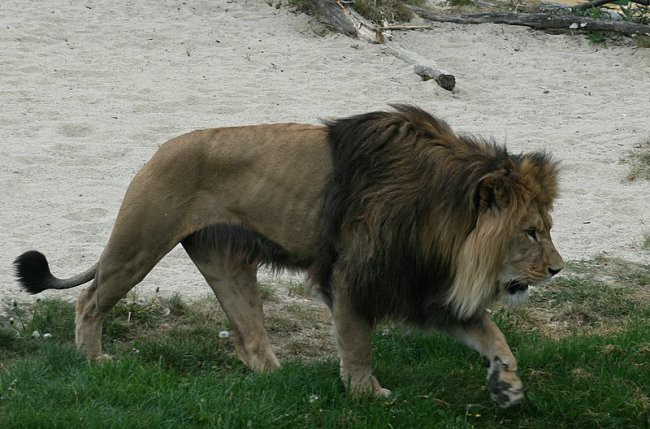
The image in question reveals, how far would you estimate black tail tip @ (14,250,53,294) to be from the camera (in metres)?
5.53

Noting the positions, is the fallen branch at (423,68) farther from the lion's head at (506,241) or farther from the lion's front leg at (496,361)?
the lion's head at (506,241)

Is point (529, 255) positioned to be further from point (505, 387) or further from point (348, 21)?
point (348, 21)

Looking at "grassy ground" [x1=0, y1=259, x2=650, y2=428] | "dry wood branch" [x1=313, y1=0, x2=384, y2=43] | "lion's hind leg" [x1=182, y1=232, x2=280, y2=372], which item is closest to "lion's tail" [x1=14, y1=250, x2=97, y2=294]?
"grassy ground" [x1=0, y1=259, x2=650, y2=428]

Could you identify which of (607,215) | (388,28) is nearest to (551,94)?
(388,28)

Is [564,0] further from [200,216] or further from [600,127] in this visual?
[200,216]

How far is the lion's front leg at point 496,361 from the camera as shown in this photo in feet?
15.3

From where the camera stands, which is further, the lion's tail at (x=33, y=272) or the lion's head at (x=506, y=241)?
the lion's tail at (x=33, y=272)

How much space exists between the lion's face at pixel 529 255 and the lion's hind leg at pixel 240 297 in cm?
137

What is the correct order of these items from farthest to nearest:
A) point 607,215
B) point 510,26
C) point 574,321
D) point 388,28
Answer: point 510,26 < point 388,28 < point 607,215 < point 574,321

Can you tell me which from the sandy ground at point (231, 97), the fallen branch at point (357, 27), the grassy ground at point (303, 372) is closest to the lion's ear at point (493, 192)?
the grassy ground at point (303, 372)

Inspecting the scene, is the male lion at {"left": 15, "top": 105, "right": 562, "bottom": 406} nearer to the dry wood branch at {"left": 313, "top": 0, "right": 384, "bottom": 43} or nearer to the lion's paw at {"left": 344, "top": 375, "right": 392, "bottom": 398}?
Answer: the lion's paw at {"left": 344, "top": 375, "right": 392, "bottom": 398}

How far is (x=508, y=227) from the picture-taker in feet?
14.7

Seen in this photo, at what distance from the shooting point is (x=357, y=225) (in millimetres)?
4738

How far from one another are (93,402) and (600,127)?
7.40 m
